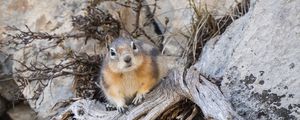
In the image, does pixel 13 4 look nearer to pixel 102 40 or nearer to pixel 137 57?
pixel 102 40

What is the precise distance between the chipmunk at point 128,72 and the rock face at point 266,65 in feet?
1.89

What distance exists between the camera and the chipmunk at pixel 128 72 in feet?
17.0

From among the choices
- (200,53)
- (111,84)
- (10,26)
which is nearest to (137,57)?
(111,84)

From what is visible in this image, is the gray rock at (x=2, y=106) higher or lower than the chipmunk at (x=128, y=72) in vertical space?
lower

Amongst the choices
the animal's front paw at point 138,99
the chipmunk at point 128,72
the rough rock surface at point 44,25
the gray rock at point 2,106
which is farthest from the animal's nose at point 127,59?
the gray rock at point 2,106

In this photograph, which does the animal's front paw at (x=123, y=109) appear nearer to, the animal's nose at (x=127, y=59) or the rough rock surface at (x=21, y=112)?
the animal's nose at (x=127, y=59)

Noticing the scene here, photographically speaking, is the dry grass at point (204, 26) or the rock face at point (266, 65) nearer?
the rock face at point (266, 65)

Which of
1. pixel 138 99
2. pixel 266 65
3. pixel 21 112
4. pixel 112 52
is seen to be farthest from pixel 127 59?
pixel 21 112

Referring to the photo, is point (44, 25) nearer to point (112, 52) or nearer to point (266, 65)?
point (112, 52)

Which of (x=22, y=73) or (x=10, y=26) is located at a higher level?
(x=10, y=26)

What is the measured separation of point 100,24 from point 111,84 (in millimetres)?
1559

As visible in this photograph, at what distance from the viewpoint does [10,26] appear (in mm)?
7203

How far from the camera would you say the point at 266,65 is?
5074 millimetres

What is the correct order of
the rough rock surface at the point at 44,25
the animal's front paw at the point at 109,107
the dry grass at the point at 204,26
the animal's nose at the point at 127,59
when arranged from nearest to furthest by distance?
the animal's nose at the point at 127,59 → the animal's front paw at the point at 109,107 → the dry grass at the point at 204,26 → the rough rock surface at the point at 44,25
